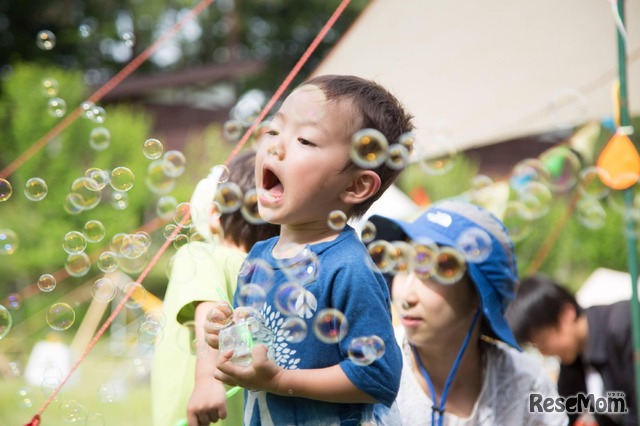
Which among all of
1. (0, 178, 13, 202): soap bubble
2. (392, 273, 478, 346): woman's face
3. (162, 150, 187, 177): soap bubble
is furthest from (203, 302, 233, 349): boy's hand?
(0, 178, 13, 202): soap bubble

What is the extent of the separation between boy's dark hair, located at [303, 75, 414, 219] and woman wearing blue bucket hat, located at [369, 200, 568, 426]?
0.46m

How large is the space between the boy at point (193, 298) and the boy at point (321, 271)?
22 cm

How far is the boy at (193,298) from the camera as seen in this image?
1886mm

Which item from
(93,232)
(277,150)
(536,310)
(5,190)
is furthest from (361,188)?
(536,310)

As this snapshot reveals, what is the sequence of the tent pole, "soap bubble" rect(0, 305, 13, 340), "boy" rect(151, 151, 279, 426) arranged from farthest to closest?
1. the tent pole
2. "soap bubble" rect(0, 305, 13, 340)
3. "boy" rect(151, 151, 279, 426)

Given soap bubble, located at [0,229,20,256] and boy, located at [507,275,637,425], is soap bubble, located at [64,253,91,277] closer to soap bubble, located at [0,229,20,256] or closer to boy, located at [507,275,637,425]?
soap bubble, located at [0,229,20,256]

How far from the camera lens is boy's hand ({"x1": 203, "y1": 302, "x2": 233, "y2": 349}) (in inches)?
59.4

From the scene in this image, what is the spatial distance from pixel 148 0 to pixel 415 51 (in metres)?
13.1

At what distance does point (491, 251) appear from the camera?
7.28ft

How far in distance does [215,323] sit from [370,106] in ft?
1.61

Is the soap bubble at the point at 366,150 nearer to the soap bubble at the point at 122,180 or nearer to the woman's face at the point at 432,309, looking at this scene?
the woman's face at the point at 432,309

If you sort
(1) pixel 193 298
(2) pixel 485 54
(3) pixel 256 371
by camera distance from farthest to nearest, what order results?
1. (2) pixel 485 54
2. (1) pixel 193 298
3. (3) pixel 256 371

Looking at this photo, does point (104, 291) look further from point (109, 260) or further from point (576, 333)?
point (576, 333)

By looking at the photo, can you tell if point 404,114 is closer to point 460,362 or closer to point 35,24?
point 460,362
